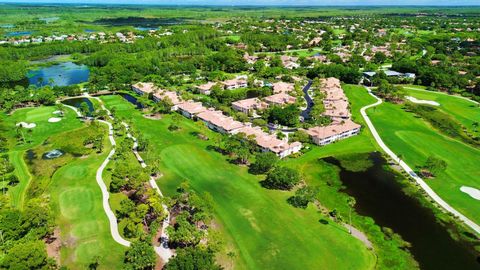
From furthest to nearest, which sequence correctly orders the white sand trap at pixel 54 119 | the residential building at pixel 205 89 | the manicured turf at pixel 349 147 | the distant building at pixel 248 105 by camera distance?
the residential building at pixel 205 89 → the distant building at pixel 248 105 → the white sand trap at pixel 54 119 → the manicured turf at pixel 349 147

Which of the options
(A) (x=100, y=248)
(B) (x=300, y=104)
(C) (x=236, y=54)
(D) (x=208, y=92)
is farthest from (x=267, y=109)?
(C) (x=236, y=54)

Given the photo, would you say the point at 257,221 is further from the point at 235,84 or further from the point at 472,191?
the point at 235,84

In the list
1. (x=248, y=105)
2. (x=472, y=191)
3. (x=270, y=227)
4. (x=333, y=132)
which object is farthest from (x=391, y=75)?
(x=270, y=227)

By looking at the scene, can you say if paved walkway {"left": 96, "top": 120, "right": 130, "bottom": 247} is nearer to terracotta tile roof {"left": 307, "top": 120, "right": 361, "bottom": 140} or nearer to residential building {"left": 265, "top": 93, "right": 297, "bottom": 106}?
terracotta tile roof {"left": 307, "top": 120, "right": 361, "bottom": 140}

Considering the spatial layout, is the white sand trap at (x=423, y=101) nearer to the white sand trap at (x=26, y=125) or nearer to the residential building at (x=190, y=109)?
the residential building at (x=190, y=109)

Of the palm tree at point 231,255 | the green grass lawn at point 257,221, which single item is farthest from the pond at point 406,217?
the palm tree at point 231,255

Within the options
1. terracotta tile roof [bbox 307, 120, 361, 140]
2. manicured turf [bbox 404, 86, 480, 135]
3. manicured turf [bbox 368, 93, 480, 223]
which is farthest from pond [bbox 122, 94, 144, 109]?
manicured turf [bbox 404, 86, 480, 135]
